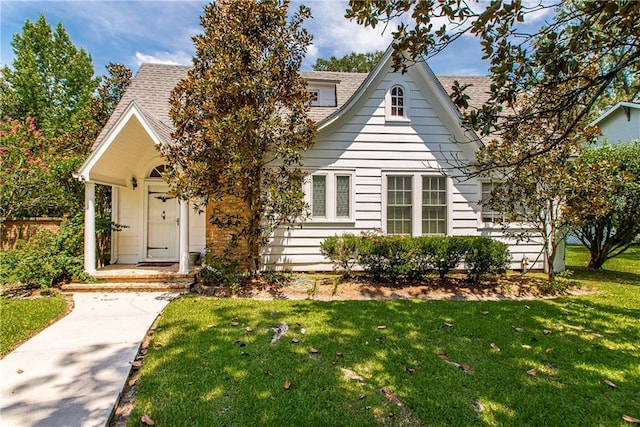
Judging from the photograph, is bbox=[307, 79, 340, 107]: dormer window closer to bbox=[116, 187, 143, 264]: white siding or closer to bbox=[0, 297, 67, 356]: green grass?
bbox=[116, 187, 143, 264]: white siding

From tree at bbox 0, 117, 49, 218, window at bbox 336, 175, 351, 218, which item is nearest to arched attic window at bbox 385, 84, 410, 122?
window at bbox 336, 175, 351, 218

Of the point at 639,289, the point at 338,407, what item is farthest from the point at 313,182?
the point at 639,289

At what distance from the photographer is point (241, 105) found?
23.2 ft

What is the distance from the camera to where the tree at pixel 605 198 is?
7.31m

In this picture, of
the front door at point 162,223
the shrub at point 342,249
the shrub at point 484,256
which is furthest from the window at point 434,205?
the front door at point 162,223

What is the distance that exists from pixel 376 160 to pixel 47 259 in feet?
27.5

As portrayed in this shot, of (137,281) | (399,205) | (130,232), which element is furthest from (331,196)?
(130,232)

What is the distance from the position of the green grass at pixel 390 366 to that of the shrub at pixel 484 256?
1878mm

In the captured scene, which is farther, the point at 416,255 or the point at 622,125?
the point at 622,125

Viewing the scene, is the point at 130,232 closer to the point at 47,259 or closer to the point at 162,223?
the point at 162,223

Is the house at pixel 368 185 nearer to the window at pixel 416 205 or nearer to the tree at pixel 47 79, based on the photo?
the window at pixel 416 205

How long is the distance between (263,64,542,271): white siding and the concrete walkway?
4.26 m

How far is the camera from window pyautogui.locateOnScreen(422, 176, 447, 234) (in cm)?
950

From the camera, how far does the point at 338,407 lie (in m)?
3.04
